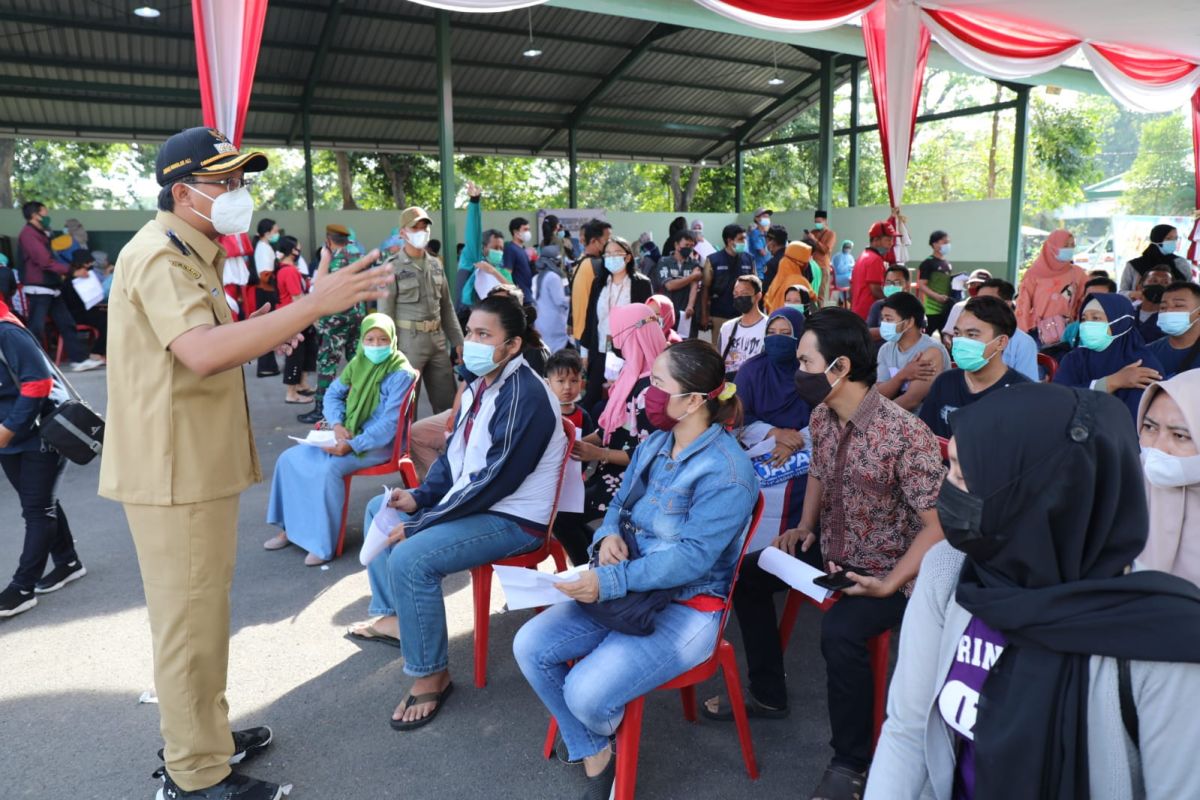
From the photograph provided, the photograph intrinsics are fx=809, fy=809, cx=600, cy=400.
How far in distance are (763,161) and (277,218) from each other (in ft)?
56.9

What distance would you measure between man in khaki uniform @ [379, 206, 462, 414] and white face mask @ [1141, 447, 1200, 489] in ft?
15.5

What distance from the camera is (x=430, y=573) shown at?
2.82 meters

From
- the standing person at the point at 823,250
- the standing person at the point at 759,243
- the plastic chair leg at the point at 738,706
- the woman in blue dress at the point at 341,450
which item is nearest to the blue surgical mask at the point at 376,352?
the woman in blue dress at the point at 341,450

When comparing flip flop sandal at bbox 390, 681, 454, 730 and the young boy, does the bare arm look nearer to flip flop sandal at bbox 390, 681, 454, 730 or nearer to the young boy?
the young boy

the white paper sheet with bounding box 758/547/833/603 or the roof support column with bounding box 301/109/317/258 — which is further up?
the roof support column with bounding box 301/109/317/258

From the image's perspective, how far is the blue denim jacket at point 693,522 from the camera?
7.47 ft

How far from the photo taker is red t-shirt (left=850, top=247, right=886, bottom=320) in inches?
311

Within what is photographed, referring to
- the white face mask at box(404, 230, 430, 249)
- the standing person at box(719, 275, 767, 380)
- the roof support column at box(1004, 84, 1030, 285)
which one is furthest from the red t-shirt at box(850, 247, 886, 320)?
the roof support column at box(1004, 84, 1030, 285)

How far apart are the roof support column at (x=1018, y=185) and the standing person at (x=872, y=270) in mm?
5643

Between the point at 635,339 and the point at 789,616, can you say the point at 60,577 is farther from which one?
the point at 789,616

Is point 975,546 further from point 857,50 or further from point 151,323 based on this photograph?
point 857,50

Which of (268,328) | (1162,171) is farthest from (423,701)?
(1162,171)

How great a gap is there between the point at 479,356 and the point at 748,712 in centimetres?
160

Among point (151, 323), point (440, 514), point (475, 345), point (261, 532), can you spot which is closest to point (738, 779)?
point (440, 514)
